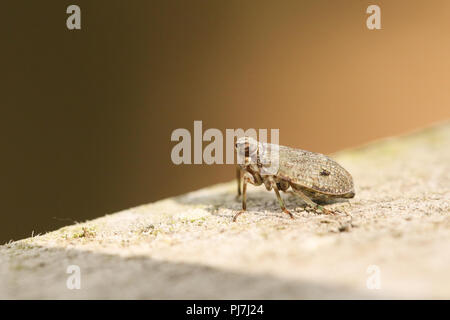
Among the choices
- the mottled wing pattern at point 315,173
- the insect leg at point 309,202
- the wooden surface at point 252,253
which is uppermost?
the mottled wing pattern at point 315,173

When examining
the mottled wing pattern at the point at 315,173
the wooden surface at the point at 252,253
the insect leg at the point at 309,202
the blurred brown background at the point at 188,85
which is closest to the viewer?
the wooden surface at the point at 252,253

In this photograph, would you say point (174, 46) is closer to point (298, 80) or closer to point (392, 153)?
point (298, 80)

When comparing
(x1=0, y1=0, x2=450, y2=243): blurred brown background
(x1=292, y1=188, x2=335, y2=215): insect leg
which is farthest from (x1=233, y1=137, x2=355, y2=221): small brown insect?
(x1=0, y1=0, x2=450, y2=243): blurred brown background

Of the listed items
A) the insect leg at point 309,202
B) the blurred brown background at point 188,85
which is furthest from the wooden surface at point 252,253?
the blurred brown background at point 188,85

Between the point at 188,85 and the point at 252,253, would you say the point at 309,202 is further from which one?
the point at 188,85

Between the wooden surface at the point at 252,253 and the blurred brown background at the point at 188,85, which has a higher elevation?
the blurred brown background at the point at 188,85

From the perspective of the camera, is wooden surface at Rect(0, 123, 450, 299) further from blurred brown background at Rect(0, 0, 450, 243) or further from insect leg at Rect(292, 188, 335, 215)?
blurred brown background at Rect(0, 0, 450, 243)

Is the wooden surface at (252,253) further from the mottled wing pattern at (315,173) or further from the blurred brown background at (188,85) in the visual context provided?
the blurred brown background at (188,85)

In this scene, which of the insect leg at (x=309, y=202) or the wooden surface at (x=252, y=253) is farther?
the insect leg at (x=309, y=202)
